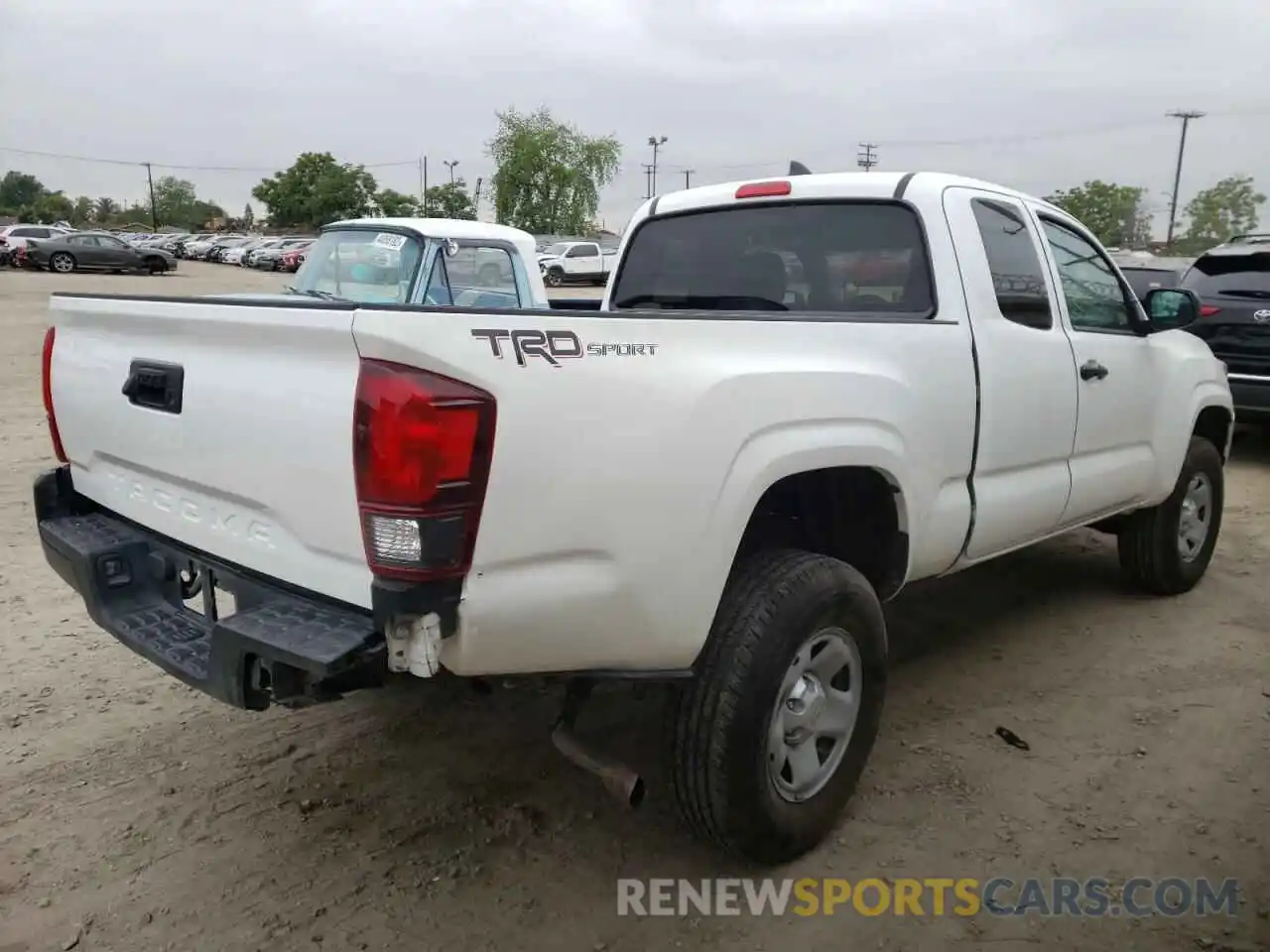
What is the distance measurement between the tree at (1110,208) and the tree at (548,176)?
29374 millimetres

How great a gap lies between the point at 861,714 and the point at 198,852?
199cm

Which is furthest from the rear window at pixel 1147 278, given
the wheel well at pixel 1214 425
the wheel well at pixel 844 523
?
the wheel well at pixel 844 523

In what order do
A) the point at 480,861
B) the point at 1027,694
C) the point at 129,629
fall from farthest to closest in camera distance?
the point at 1027,694 < the point at 480,861 < the point at 129,629

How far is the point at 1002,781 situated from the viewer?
3322mm

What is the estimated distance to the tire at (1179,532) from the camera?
4930 millimetres

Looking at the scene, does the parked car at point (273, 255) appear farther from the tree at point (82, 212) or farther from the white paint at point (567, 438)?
the tree at point (82, 212)

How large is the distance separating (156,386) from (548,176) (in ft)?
216

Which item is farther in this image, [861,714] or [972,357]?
[972,357]

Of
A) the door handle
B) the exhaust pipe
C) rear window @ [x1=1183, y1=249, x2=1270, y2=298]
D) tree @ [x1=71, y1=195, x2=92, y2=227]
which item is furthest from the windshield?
tree @ [x1=71, y1=195, x2=92, y2=227]

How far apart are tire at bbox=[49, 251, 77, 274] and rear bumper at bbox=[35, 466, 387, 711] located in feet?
117

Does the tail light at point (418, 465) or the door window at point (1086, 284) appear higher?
the door window at point (1086, 284)

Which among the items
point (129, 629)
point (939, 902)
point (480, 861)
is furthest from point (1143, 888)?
point (129, 629)

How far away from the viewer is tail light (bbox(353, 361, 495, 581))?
198 cm

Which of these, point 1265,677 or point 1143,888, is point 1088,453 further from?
point 1143,888
